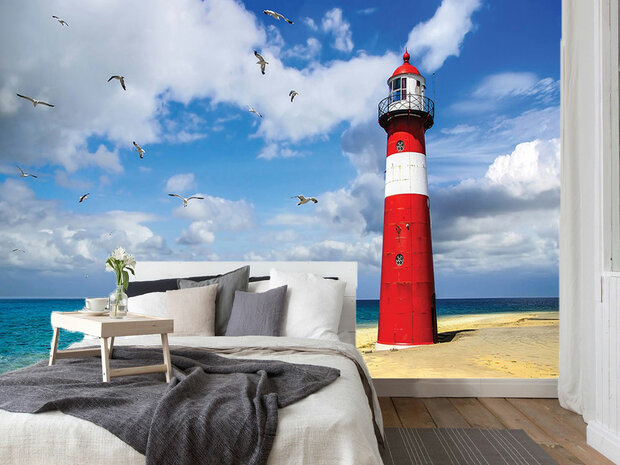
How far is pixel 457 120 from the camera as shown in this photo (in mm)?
8484

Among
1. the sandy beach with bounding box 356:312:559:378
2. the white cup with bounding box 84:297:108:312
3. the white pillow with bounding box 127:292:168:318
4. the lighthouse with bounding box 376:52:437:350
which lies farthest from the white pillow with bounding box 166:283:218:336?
the lighthouse with bounding box 376:52:437:350

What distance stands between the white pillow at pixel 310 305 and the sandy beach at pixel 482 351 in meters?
1.81

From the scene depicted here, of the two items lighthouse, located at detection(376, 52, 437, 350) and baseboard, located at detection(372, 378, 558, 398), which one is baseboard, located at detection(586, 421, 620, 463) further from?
lighthouse, located at detection(376, 52, 437, 350)

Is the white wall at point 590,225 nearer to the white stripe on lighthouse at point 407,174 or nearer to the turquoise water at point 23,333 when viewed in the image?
the white stripe on lighthouse at point 407,174

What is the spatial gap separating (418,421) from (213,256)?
14.9 ft

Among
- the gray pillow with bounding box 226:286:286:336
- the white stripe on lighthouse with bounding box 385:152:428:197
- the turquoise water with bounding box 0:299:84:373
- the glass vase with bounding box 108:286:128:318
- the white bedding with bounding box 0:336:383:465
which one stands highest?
the white stripe on lighthouse with bounding box 385:152:428:197

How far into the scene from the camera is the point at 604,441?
8.58 feet

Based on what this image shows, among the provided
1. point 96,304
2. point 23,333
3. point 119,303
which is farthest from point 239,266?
point 23,333

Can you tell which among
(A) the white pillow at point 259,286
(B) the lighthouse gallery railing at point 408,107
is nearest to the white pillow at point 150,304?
(A) the white pillow at point 259,286

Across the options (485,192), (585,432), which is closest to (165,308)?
(585,432)

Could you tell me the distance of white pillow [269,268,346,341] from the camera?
3.14 metres

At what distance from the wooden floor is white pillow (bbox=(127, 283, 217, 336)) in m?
1.28

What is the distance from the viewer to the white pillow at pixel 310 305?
3137 mm

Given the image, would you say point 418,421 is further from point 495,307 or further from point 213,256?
point 495,307
